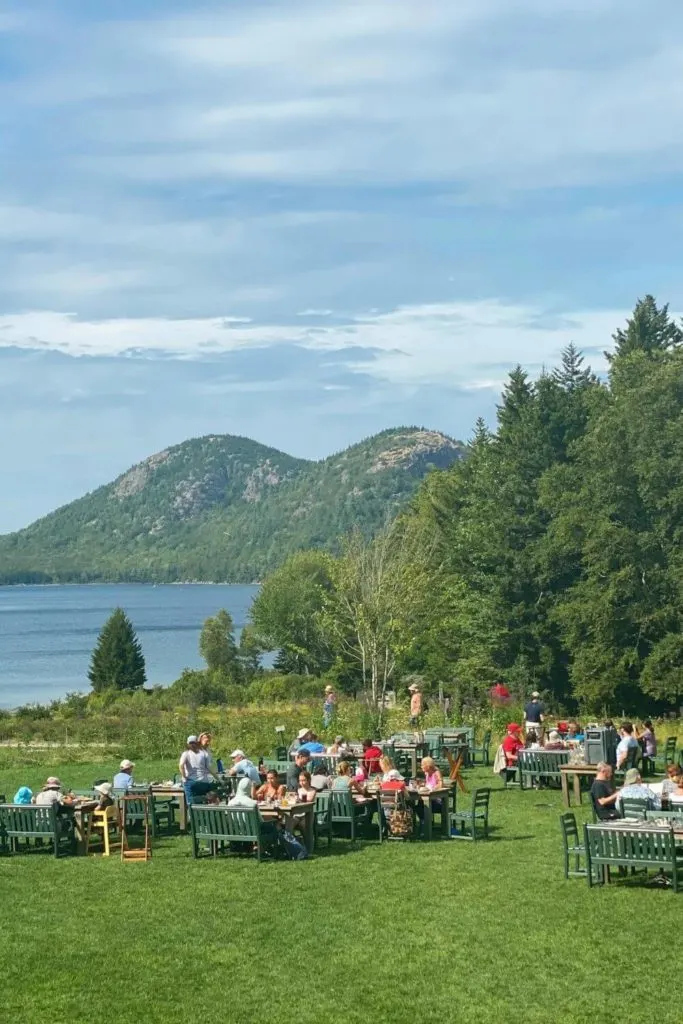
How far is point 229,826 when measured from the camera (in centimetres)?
1733

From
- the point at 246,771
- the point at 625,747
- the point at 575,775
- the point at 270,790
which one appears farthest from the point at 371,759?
the point at 270,790

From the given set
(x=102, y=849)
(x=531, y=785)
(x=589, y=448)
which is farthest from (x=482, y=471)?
(x=102, y=849)

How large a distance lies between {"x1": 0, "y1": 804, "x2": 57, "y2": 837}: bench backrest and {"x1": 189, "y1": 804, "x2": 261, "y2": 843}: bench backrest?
1956 mm

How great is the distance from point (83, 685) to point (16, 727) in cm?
4652

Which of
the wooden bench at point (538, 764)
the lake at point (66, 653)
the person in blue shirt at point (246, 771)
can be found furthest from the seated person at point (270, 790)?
the lake at point (66, 653)

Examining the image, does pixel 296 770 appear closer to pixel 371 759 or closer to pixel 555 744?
pixel 371 759

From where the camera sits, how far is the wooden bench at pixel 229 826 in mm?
17156

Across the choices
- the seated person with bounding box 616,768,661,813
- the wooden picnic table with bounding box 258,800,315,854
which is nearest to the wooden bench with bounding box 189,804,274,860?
the wooden picnic table with bounding box 258,800,315,854

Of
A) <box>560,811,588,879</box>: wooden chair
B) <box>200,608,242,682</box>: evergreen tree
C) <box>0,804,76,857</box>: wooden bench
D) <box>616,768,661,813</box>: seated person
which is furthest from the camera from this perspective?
<box>200,608,242,682</box>: evergreen tree

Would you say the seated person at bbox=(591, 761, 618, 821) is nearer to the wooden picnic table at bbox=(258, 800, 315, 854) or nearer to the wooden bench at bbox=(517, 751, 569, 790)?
the wooden picnic table at bbox=(258, 800, 315, 854)

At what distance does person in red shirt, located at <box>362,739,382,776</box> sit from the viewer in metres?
22.6

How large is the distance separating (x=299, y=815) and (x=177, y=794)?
A: 2782mm

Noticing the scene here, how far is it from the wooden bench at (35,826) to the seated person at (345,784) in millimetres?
3689

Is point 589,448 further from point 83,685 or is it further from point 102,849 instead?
point 83,685
